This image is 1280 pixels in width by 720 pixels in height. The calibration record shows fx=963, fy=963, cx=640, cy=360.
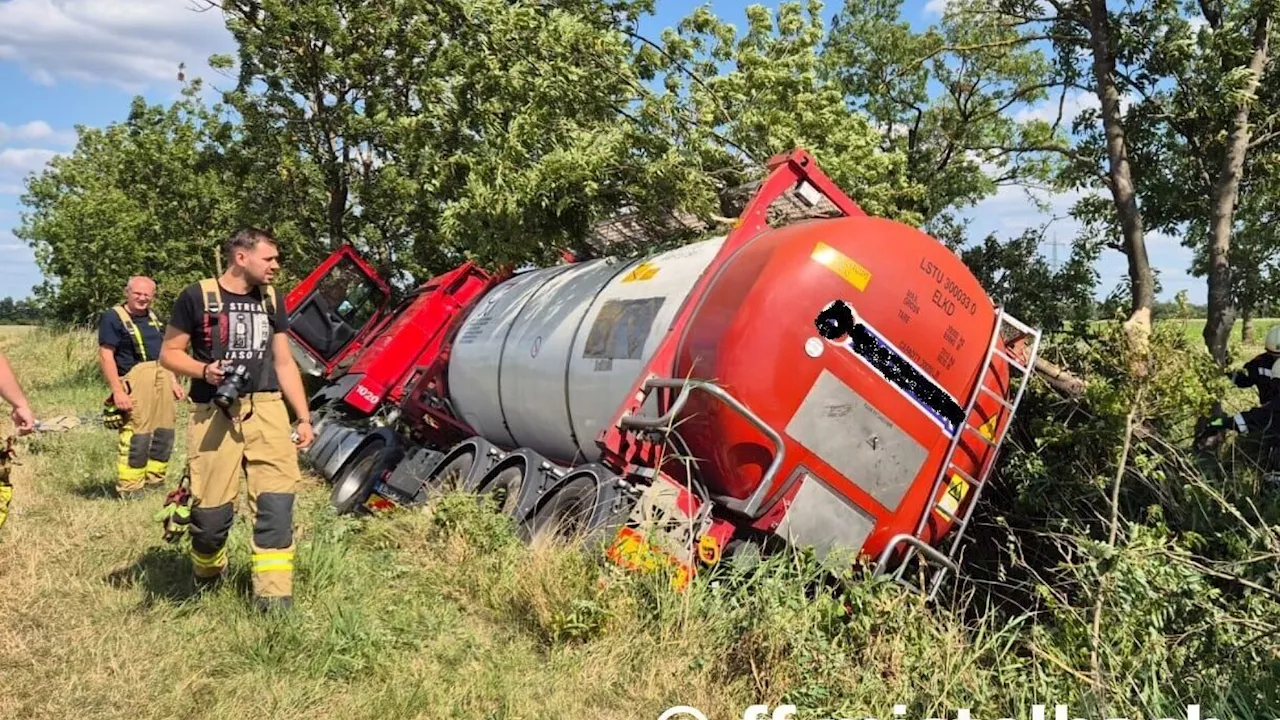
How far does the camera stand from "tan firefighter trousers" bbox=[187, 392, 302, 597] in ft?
15.9

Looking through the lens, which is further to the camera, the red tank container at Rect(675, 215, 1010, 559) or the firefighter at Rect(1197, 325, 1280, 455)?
the firefighter at Rect(1197, 325, 1280, 455)

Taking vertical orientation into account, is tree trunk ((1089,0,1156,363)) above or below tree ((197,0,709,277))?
above

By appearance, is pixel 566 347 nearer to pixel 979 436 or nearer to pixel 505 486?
pixel 505 486

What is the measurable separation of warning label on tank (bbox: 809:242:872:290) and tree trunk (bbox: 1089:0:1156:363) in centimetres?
403

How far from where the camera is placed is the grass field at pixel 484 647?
3779mm

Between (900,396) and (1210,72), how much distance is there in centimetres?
465

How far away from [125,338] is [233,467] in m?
4.54

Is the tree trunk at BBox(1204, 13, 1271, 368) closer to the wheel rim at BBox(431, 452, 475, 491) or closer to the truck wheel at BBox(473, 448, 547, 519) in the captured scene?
the truck wheel at BBox(473, 448, 547, 519)

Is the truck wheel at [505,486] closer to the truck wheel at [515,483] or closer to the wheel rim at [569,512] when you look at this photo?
the truck wheel at [515,483]

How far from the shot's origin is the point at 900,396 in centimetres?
546

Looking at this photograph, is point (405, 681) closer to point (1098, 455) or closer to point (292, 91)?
point (1098, 455)

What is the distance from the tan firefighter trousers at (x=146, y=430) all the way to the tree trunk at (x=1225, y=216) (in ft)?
28.6

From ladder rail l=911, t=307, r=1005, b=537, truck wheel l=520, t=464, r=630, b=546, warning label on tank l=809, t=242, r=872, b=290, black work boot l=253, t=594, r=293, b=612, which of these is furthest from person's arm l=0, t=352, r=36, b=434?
ladder rail l=911, t=307, r=1005, b=537

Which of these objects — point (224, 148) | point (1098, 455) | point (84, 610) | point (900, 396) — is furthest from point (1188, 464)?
point (224, 148)
